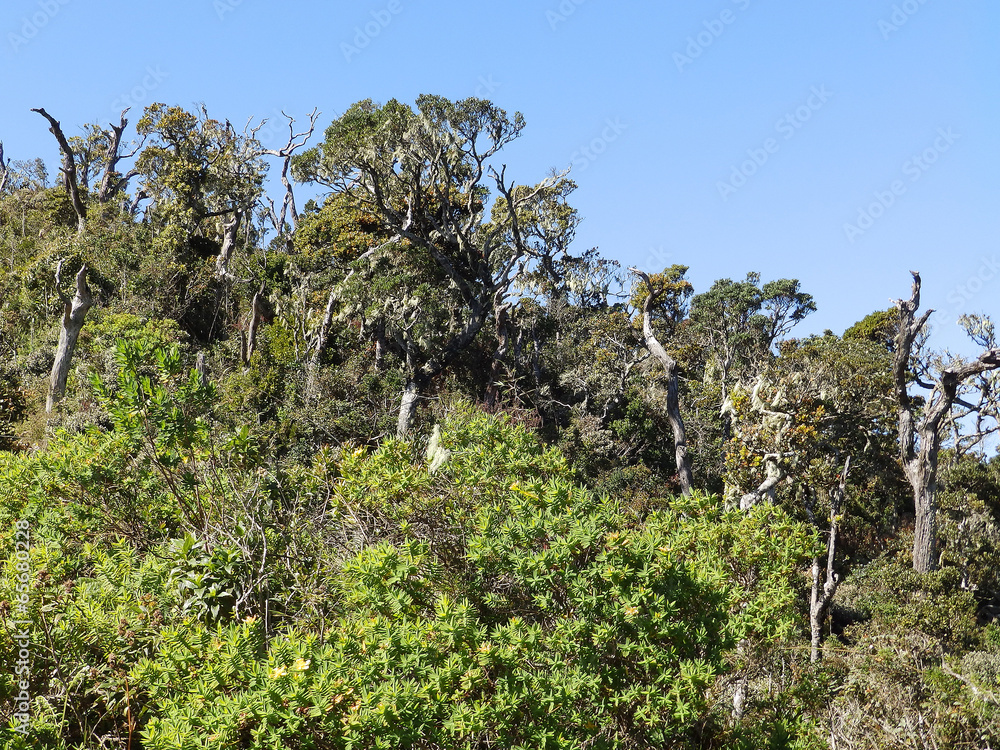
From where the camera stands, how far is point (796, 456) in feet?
46.4

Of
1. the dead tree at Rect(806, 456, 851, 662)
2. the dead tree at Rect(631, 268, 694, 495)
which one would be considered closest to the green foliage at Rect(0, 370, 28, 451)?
the dead tree at Rect(631, 268, 694, 495)

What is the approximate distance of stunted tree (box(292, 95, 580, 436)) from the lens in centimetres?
1875

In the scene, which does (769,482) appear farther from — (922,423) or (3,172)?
(3,172)

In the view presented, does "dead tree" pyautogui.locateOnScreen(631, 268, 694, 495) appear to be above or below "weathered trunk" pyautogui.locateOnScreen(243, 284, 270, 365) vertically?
below

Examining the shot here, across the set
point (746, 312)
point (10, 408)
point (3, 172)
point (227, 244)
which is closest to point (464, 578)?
point (10, 408)

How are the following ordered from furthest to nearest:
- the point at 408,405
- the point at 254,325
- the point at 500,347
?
the point at 500,347
the point at 254,325
the point at 408,405

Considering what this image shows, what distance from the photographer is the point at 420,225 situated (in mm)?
21516

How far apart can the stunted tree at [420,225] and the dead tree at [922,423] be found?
940 centimetres

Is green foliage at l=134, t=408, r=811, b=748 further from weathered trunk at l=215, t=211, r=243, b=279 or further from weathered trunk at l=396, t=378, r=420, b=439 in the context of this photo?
weathered trunk at l=215, t=211, r=243, b=279

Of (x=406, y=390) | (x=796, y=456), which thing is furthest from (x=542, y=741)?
(x=406, y=390)

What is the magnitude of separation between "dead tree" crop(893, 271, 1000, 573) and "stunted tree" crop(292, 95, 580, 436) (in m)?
9.40

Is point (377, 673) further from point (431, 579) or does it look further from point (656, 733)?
point (656, 733)

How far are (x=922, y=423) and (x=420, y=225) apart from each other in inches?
541

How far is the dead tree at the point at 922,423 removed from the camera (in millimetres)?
12703
